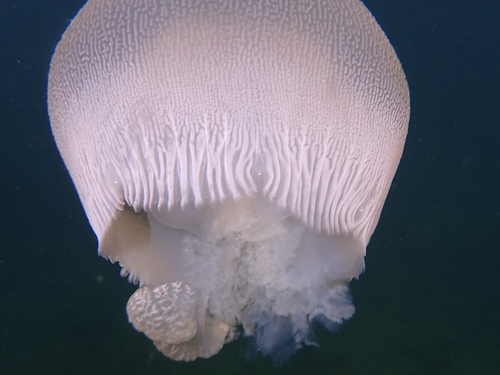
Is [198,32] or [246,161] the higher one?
[198,32]

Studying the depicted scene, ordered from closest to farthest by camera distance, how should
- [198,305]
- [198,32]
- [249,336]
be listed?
[198,32] < [198,305] < [249,336]

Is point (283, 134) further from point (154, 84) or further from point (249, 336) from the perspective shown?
point (249, 336)

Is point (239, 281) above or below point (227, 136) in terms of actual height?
below

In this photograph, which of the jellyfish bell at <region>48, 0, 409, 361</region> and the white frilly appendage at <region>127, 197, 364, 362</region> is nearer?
the jellyfish bell at <region>48, 0, 409, 361</region>

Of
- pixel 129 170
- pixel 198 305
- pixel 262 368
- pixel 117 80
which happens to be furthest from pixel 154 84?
pixel 262 368

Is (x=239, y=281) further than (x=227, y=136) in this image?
Yes

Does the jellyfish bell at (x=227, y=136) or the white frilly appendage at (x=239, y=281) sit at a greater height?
the jellyfish bell at (x=227, y=136)

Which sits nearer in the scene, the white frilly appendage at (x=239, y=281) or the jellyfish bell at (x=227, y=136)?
the jellyfish bell at (x=227, y=136)

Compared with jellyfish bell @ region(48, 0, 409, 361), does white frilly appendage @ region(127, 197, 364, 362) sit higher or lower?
lower
